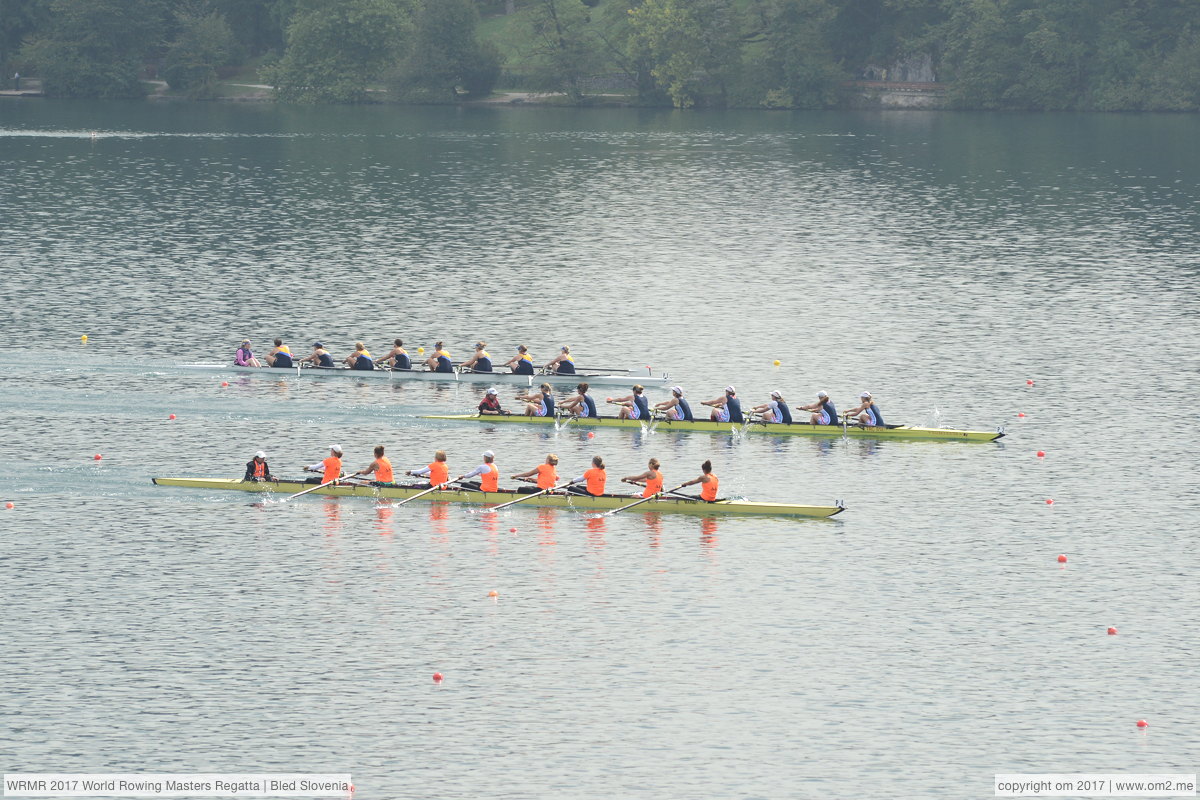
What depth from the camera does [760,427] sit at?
194 ft

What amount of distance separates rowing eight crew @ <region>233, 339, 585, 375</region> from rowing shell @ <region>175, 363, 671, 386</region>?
0.59ft

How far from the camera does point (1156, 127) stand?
165500 mm

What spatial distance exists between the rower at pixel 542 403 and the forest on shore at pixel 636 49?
124m

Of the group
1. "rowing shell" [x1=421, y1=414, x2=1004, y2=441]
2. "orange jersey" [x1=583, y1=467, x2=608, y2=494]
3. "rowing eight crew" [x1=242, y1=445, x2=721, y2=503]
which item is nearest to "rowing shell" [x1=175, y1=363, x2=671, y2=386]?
"rowing shell" [x1=421, y1=414, x2=1004, y2=441]

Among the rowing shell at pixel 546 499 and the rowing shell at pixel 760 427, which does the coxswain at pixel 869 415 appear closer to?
the rowing shell at pixel 760 427

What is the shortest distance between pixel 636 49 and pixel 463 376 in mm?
124915

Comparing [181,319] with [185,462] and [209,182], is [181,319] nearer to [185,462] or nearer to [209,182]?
[185,462]

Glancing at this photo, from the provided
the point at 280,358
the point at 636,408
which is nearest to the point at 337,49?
the point at 280,358

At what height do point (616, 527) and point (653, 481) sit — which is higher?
point (653, 481)

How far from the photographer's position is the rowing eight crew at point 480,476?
164 ft
